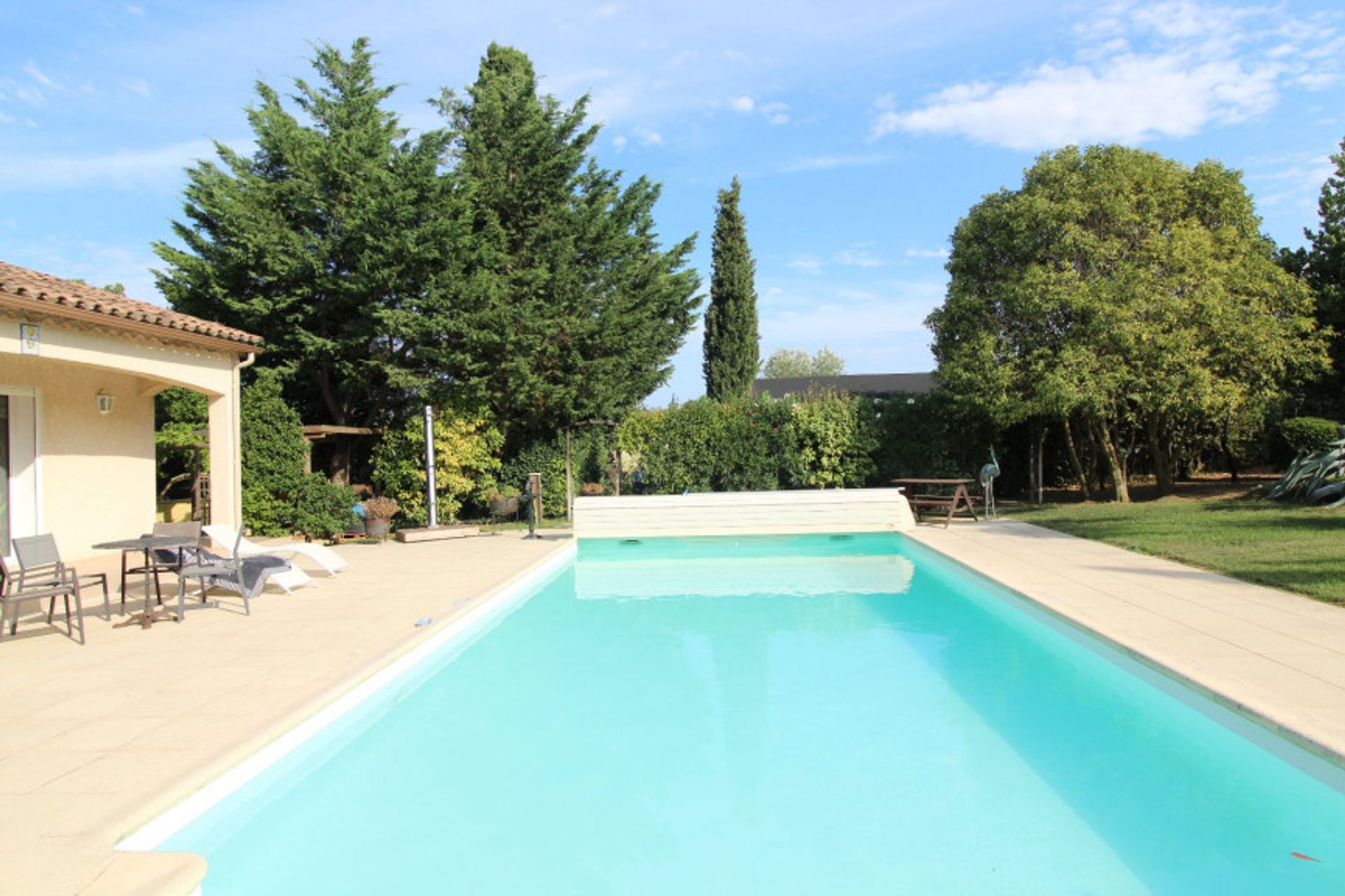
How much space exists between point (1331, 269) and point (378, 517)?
2100 cm

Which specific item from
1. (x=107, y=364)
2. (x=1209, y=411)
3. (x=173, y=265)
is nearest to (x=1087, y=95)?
(x=1209, y=411)

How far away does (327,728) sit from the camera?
485 centimetres

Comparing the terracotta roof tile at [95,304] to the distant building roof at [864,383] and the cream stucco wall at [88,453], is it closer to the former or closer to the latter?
the cream stucco wall at [88,453]

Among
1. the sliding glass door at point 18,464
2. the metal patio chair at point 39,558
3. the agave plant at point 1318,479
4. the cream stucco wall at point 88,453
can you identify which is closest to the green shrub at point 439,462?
the cream stucco wall at point 88,453

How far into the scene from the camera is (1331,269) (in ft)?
59.5

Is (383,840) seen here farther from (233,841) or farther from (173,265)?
(173,265)

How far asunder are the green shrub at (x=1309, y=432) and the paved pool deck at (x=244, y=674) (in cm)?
984

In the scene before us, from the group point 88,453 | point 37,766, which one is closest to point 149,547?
point 37,766

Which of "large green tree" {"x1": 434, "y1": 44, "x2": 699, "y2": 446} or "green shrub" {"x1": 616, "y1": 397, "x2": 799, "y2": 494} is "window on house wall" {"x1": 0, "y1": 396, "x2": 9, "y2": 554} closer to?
"large green tree" {"x1": 434, "y1": 44, "x2": 699, "y2": 446}

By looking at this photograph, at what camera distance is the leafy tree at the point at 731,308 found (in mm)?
31297

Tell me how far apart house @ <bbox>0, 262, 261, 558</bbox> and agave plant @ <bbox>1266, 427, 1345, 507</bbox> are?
16912 millimetres

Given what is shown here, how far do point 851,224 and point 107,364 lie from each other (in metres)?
18.8

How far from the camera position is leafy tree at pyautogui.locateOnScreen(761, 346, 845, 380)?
8544 centimetres

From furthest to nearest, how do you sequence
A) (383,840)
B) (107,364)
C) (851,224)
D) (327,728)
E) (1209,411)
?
1. (851,224)
2. (1209,411)
3. (107,364)
4. (327,728)
5. (383,840)
